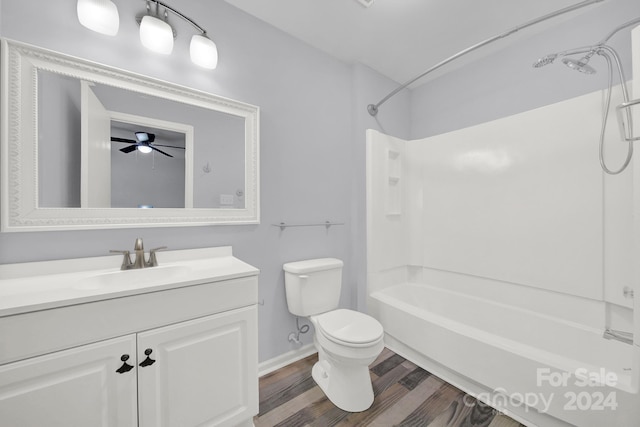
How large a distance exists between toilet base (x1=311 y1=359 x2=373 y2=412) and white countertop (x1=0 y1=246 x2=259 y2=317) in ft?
2.80

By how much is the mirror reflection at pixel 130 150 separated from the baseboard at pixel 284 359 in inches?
45.4

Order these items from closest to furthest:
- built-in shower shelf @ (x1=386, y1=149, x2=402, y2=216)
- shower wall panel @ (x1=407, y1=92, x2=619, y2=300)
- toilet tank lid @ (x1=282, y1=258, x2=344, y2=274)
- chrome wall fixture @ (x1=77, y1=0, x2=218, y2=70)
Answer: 1. chrome wall fixture @ (x1=77, y1=0, x2=218, y2=70)
2. shower wall panel @ (x1=407, y1=92, x2=619, y2=300)
3. toilet tank lid @ (x1=282, y1=258, x2=344, y2=274)
4. built-in shower shelf @ (x1=386, y1=149, x2=402, y2=216)

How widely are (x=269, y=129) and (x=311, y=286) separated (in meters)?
1.18

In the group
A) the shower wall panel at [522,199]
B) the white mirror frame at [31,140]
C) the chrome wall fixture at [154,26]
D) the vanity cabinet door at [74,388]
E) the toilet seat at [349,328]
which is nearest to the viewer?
the vanity cabinet door at [74,388]

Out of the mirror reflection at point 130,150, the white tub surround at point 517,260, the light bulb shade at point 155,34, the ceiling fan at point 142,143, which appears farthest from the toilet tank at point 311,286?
the light bulb shade at point 155,34

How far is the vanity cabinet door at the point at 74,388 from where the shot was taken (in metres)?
0.79

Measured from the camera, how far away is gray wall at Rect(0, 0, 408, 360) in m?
1.15

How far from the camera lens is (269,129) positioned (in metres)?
1.76

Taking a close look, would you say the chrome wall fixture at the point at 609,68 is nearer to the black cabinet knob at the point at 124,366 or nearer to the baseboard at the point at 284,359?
the baseboard at the point at 284,359

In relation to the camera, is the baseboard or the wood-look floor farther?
the baseboard

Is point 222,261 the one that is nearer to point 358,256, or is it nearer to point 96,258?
point 96,258

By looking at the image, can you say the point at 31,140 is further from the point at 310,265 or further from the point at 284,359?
the point at 284,359

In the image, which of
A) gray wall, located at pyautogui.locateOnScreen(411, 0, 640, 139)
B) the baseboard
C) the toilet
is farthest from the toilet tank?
gray wall, located at pyautogui.locateOnScreen(411, 0, 640, 139)

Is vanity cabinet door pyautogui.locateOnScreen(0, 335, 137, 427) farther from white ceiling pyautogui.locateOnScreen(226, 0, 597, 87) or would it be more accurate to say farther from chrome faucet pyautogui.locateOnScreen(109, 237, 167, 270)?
white ceiling pyautogui.locateOnScreen(226, 0, 597, 87)
